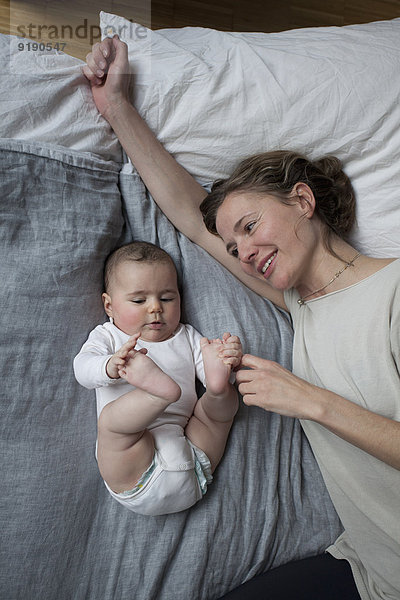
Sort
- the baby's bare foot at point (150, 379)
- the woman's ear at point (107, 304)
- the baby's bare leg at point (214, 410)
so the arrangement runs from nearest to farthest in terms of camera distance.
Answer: the baby's bare foot at point (150, 379) < the baby's bare leg at point (214, 410) < the woman's ear at point (107, 304)

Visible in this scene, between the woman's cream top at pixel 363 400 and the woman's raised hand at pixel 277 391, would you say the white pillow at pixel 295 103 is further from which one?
the woman's raised hand at pixel 277 391

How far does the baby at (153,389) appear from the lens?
1.07 metres

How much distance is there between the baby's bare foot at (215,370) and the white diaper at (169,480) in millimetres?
150

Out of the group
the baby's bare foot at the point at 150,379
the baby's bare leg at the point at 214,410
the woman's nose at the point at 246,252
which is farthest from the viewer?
the woman's nose at the point at 246,252

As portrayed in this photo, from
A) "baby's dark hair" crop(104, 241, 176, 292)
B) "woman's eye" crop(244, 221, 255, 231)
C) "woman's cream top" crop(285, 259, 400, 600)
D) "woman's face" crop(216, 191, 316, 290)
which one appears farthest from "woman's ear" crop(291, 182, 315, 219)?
"baby's dark hair" crop(104, 241, 176, 292)

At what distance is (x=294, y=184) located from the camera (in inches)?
51.4

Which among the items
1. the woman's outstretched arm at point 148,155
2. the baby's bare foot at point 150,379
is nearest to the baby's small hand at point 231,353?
the baby's bare foot at point 150,379

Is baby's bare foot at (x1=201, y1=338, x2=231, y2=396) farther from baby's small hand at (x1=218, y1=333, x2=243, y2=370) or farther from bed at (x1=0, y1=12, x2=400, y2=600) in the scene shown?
bed at (x1=0, y1=12, x2=400, y2=600)

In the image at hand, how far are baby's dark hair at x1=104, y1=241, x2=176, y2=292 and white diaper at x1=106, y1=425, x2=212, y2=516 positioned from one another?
16.1 inches

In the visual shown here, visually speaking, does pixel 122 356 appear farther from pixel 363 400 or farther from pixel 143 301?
pixel 363 400

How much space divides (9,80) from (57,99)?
120 mm

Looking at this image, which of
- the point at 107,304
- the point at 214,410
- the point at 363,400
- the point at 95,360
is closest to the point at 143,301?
the point at 107,304

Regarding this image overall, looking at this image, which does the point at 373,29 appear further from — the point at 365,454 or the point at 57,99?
the point at 365,454

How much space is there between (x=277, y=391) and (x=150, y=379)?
0.26 m
